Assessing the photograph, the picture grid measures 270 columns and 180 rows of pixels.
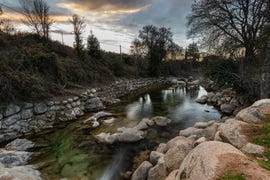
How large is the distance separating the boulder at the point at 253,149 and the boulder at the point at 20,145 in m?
5.93

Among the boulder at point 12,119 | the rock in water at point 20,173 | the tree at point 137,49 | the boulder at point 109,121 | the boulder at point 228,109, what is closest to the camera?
the rock in water at point 20,173

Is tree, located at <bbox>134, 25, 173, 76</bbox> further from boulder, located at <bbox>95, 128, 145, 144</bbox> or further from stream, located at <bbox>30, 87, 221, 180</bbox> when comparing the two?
boulder, located at <bbox>95, 128, 145, 144</bbox>

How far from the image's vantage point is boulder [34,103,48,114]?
7.82m

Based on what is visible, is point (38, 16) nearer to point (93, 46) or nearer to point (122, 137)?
point (93, 46)

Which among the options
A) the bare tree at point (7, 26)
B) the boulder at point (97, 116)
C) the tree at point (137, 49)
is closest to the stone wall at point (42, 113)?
the boulder at point (97, 116)

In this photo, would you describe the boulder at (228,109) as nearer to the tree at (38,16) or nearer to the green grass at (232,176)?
the green grass at (232,176)

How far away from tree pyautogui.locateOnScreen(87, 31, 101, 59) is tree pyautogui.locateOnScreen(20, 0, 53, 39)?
347cm

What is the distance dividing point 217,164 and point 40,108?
7818 millimetres

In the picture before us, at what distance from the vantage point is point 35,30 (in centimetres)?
1473


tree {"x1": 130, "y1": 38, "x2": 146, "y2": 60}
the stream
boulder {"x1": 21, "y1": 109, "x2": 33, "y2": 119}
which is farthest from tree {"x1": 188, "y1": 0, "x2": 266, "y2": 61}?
tree {"x1": 130, "y1": 38, "x2": 146, "y2": 60}

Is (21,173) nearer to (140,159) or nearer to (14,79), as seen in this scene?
(140,159)

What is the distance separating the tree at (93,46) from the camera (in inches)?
659

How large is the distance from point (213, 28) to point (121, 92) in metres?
8.74

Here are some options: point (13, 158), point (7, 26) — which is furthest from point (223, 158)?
point (7, 26)
